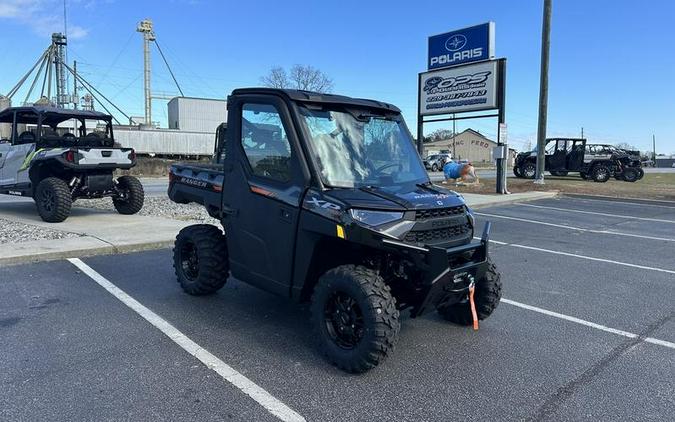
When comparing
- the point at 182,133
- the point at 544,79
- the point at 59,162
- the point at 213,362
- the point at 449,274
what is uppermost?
the point at 544,79

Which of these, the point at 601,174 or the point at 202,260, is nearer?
the point at 202,260

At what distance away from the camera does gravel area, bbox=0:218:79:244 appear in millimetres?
8156

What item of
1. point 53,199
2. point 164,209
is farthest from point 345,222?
point 164,209

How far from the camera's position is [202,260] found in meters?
5.18

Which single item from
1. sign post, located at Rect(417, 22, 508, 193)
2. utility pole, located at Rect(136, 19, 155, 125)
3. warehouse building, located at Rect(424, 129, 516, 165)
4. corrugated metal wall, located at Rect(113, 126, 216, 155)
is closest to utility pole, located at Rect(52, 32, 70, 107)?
utility pole, located at Rect(136, 19, 155, 125)

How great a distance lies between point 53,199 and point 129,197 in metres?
1.73

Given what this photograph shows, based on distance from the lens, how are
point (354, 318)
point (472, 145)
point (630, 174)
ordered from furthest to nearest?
1. point (472, 145)
2. point (630, 174)
3. point (354, 318)

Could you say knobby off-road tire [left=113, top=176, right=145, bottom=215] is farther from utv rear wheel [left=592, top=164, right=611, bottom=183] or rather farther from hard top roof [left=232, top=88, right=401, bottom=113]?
utv rear wheel [left=592, top=164, right=611, bottom=183]

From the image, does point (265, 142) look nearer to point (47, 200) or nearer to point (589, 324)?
point (589, 324)

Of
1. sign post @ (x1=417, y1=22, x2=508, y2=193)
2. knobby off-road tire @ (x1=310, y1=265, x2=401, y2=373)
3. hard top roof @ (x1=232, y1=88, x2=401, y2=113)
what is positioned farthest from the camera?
sign post @ (x1=417, y1=22, x2=508, y2=193)

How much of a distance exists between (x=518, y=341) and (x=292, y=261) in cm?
207

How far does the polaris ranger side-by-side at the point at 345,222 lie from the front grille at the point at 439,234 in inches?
0.4

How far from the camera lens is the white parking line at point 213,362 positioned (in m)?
3.19

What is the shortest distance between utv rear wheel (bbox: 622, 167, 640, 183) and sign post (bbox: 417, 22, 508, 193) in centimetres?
1330
